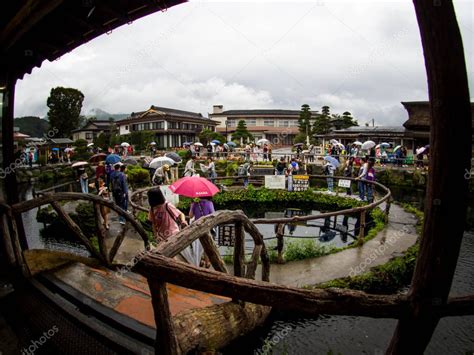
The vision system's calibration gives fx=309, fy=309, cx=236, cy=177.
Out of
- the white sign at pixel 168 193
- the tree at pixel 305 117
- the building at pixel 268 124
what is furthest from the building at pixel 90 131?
the white sign at pixel 168 193

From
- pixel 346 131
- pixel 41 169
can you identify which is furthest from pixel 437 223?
pixel 346 131

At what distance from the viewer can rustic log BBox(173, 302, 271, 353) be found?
238 cm

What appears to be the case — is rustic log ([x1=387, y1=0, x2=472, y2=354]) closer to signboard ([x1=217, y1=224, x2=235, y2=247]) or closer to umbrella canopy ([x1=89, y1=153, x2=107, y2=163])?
signboard ([x1=217, y1=224, x2=235, y2=247])

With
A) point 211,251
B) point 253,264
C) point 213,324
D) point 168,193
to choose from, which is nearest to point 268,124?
point 168,193

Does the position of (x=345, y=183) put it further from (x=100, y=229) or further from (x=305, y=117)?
(x=305, y=117)

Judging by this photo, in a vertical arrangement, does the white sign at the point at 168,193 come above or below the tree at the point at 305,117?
below

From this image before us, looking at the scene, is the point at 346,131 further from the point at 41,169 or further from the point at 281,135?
the point at 41,169

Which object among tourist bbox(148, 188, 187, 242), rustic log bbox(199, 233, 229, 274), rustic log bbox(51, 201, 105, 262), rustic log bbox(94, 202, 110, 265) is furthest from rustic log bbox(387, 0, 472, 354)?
rustic log bbox(94, 202, 110, 265)

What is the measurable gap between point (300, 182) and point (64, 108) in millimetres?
37887

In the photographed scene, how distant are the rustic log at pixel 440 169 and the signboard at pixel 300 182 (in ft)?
39.6

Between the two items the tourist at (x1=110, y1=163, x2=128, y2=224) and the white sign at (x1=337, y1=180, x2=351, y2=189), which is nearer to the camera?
the tourist at (x1=110, y1=163, x2=128, y2=224)

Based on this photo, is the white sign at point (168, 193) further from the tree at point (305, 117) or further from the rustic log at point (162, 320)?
the tree at point (305, 117)

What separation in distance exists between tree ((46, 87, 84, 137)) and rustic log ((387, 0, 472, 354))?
44998 mm

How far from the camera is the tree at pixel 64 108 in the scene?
40.1 meters
